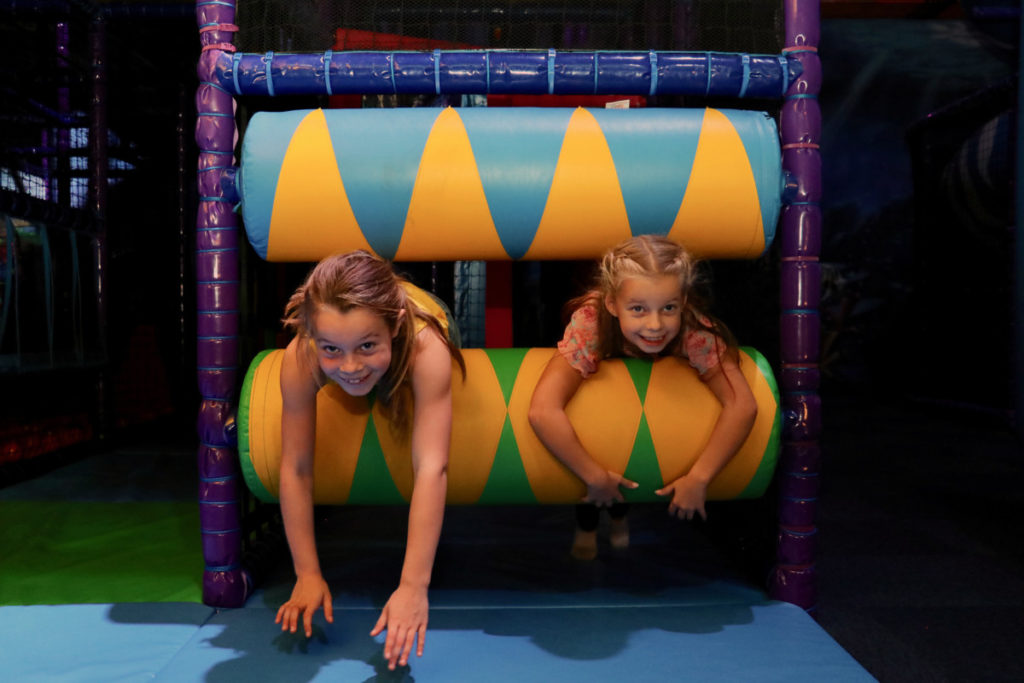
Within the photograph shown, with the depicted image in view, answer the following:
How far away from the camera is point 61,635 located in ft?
4.35

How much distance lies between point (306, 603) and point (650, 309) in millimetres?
794

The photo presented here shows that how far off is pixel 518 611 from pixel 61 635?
2.85 feet

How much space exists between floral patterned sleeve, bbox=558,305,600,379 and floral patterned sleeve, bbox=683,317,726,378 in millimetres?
183

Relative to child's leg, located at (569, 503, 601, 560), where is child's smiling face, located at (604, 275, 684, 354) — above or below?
above

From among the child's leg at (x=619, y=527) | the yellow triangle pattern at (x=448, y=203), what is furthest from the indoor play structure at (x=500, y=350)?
the child's leg at (x=619, y=527)

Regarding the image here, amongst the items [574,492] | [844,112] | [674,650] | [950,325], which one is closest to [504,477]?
[574,492]

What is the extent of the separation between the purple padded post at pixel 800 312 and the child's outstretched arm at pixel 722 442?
0.67 feet

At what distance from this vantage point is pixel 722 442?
1351mm

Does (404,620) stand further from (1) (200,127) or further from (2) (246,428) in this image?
(1) (200,127)

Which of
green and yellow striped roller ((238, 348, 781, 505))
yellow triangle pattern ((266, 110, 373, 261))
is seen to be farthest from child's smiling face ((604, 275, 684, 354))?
yellow triangle pattern ((266, 110, 373, 261))

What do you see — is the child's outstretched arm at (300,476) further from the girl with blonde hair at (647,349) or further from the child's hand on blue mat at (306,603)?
the girl with blonde hair at (647,349)

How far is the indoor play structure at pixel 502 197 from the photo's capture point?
1396 millimetres

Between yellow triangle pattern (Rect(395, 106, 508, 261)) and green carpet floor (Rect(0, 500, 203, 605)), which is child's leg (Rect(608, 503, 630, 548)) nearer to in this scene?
yellow triangle pattern (Rect(395, 106, 508, 261))

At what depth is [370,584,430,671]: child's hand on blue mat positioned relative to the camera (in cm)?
110
